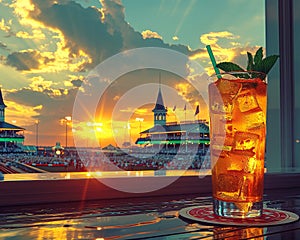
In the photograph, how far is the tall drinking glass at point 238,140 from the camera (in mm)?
877

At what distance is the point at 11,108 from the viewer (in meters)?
1.35

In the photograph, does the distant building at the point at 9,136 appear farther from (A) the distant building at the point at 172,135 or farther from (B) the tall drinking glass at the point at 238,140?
(B) the tall drinking glass at the point at 238,140

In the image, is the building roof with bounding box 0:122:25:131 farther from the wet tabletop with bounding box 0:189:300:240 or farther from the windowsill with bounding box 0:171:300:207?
the wet tabletop with bounding box 0:189:300:240

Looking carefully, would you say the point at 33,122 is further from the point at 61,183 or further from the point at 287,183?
the point at 287,183

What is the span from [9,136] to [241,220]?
2.63 ft

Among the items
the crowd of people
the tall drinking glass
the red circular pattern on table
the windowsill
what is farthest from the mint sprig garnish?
the crowd of people

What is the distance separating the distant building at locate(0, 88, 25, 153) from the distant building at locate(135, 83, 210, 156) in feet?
1.31

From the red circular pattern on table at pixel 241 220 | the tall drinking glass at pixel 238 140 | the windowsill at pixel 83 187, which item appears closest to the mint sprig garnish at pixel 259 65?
the tall drinking glass at pixel 238 140

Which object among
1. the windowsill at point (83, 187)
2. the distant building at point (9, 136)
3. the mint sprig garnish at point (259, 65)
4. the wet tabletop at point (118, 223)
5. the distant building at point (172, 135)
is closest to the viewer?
the wet tabletop at point (118, 223)

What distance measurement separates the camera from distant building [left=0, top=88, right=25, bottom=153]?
4.39 feet

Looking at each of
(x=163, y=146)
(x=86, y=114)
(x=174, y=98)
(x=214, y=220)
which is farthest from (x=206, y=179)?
(x=214, y=220)

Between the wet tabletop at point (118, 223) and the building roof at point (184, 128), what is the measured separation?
1.30 ft

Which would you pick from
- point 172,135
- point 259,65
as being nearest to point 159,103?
point 172,135

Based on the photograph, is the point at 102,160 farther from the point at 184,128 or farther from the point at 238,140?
the point at 238,140
